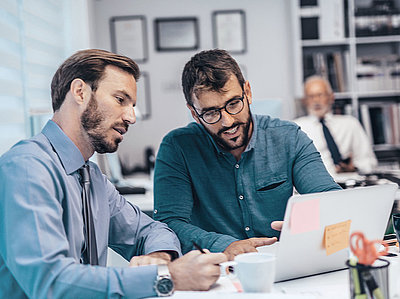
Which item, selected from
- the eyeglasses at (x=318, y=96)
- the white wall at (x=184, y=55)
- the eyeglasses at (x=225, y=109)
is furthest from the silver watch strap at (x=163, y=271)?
the white wall at (x=184, y=55)

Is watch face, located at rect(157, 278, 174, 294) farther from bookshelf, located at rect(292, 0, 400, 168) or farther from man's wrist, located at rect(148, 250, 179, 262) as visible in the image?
bookshelf, located at rect(292, 0, 400, 168)

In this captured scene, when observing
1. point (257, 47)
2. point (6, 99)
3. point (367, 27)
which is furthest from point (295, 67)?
point (6, 99)

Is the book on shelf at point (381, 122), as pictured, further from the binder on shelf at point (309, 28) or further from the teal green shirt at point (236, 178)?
the teal green shirt at point (236, 178)

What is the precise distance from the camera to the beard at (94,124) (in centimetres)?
125

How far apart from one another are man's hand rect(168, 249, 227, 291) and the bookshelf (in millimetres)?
3159

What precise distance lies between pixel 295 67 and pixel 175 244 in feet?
9.75

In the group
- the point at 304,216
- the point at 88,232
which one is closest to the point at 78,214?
the point at 88,232

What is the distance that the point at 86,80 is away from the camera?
1262mm

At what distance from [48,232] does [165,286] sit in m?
0.27

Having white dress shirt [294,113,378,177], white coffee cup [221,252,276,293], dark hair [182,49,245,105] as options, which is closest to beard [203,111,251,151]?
dark hair [182,49,245,105]

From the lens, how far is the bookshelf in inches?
154

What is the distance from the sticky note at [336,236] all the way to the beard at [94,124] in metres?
0.62

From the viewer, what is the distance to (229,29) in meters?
4.15

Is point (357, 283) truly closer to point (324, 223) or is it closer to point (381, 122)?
point (324, 223)
